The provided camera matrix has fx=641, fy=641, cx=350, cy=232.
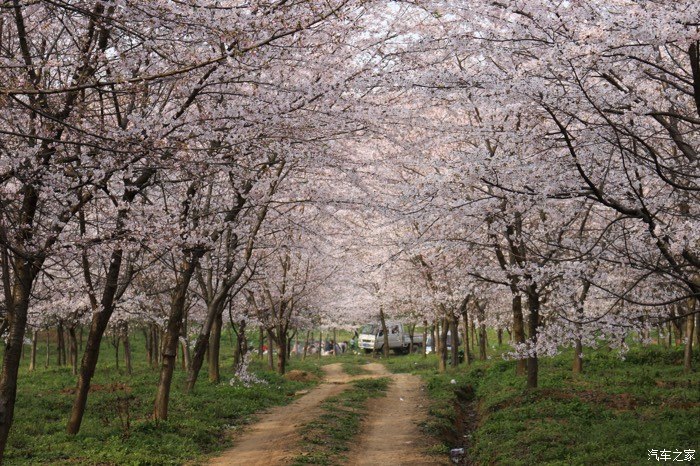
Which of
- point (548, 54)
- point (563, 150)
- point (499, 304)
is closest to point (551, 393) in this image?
point (563, 150)

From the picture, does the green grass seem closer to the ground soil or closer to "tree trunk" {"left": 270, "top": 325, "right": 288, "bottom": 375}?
the ground soil

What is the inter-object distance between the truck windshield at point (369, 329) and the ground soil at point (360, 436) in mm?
33951

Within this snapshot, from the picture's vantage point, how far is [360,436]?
11984 mm

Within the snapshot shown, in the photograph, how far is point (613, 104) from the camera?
25.9ft

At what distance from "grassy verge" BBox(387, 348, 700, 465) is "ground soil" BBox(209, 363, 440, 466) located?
606 mm

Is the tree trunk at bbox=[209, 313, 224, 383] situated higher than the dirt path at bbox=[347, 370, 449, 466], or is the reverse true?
the tree trunk at bbox=[209, 313, 224, 383]

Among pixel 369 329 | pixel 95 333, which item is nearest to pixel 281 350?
pixel 95 333

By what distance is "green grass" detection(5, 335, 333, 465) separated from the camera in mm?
9762

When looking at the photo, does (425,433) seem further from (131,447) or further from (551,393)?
(131,447)

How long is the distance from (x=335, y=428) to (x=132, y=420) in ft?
13.5

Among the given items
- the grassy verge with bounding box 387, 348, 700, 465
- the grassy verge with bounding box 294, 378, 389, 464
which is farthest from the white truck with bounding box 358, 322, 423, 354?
the grassy verge with bounding box 294, 378, 389, 464

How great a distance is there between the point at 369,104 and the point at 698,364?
545 inches

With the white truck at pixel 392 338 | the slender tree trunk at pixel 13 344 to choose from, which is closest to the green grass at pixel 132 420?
the slender tree trunk at pixel 13 344

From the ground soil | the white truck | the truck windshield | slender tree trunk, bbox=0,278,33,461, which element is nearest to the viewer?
slender tree trunk, bbox=0,278,33,461
